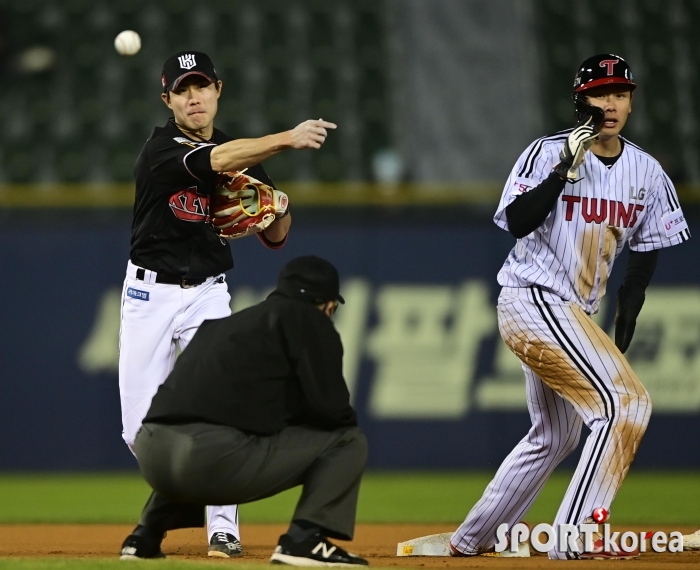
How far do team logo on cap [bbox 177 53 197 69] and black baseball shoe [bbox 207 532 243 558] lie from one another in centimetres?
190

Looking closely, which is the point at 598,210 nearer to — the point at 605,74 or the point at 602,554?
the point at 605,74

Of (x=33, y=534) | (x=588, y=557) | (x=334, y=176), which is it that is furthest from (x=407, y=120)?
(x=588, y=557)

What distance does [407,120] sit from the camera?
11.0 meters

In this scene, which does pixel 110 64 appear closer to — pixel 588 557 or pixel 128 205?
pixel 128 205

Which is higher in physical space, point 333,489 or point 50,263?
point 50,263

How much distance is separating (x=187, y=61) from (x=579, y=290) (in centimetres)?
183

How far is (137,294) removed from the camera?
185 inches

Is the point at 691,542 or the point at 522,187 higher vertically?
the point at 522,187

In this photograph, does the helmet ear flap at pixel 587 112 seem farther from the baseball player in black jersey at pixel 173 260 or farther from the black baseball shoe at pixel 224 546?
the black baseball shoe at pixel 224 546

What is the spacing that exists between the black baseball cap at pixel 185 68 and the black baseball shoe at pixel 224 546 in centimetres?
183

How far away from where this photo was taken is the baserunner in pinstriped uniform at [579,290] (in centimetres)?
412

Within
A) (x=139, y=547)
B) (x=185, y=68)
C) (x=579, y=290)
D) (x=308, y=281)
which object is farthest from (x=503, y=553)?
(x=185, y=68)

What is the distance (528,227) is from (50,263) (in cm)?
553

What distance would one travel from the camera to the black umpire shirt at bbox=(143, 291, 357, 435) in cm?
365
